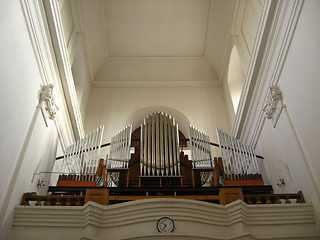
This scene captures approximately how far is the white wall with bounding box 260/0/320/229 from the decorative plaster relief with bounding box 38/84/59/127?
154 inches

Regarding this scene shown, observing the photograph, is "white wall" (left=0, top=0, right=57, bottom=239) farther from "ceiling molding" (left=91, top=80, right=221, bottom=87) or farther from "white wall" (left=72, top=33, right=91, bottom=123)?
"ceiling molding" (left=91, top=80, right=221, bottom=87)

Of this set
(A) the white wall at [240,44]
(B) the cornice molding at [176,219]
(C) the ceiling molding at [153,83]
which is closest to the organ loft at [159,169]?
(B) the cornice molding at [176,219]

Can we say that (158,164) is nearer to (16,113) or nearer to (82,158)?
(82,158)

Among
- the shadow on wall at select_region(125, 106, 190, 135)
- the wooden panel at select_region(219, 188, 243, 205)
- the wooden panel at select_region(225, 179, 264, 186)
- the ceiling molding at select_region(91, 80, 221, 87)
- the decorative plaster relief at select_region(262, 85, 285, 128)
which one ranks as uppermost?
the ceiling molding at select_region(91, 80, 221, 87)

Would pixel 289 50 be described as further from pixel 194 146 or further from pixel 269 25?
pixel 194 146

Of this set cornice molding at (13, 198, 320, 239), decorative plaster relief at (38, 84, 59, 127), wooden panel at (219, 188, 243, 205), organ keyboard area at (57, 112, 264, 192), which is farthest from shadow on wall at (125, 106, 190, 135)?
cornice molding at (13, 198, 320, 239)

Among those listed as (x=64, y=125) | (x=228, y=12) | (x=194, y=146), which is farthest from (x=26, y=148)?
(x=228, y=12)

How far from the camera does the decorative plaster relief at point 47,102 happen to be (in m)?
6.10

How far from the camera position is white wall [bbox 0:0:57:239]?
4.74m

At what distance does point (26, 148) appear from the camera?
5.53 m

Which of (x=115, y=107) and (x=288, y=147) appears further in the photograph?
(x=115, y=107)

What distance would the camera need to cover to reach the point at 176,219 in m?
4.90

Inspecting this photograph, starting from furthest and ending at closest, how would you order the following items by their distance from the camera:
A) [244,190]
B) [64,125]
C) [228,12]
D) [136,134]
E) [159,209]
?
[136,134], [228,12], [64,125], [244,190], [159,209]

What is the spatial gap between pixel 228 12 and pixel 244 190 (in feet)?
16.9
